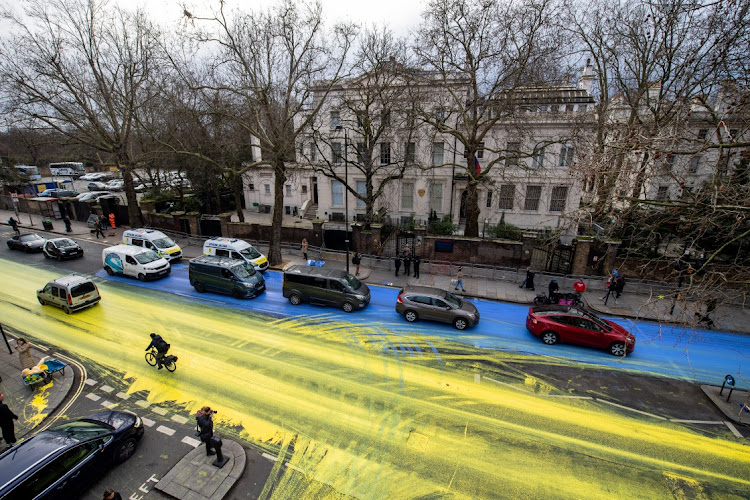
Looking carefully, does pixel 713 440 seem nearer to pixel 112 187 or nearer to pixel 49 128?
pixel 49 128

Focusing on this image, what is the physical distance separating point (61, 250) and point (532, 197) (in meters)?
33.9

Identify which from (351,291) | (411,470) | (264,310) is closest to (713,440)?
(411,470)

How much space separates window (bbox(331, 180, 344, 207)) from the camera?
31266 mm

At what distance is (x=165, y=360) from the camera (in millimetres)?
10969

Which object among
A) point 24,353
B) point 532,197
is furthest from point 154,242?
point 532,197

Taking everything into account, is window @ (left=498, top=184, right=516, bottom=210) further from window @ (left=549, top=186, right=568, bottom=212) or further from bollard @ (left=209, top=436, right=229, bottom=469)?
bollard @ (left=209, top=436, right=229, bottom=469)

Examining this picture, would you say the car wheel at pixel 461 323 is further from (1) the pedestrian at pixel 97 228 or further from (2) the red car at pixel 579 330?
(1) the pedestrian at pixel 97 228

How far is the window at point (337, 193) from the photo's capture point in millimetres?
31266

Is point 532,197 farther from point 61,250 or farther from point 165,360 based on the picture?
point 61,250

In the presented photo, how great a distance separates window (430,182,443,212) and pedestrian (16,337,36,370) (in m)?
25.7

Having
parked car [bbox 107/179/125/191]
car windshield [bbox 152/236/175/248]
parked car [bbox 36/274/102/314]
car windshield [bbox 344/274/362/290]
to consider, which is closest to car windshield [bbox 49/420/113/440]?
parked car [bbox 36/274/102/314]

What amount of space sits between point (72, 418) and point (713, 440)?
1713cm

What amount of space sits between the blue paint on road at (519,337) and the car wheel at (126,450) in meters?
7.51

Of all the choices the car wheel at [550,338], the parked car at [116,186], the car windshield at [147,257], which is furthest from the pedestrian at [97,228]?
the car wheel at [550,338]
